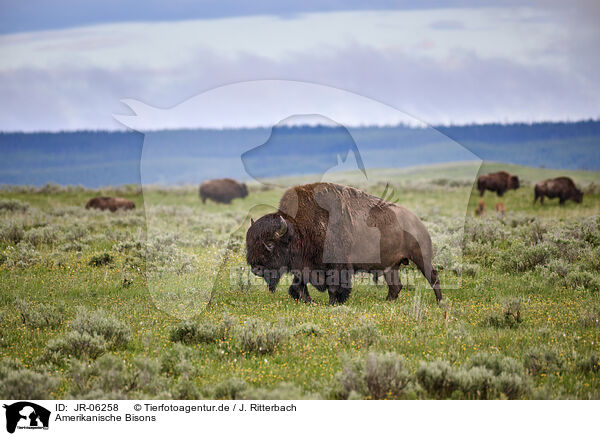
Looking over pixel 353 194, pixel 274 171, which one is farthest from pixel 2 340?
pixel 353 194

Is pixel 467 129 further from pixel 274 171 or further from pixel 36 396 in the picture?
pixel 36 396

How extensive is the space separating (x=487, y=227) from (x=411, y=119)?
6898 mm

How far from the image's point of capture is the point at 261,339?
24.6ft

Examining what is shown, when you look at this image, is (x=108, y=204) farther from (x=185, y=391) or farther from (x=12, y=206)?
(x=185, y=391)

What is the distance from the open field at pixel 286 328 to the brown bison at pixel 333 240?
0.58 m

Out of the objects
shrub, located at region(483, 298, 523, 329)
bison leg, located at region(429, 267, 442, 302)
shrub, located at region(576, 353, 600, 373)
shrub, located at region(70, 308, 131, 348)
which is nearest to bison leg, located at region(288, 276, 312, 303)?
bison leg, located at region(429, 267, 442, 302)

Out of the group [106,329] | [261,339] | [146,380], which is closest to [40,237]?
[106,329]

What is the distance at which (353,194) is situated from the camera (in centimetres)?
1003

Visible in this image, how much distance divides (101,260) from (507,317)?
910 centimetres

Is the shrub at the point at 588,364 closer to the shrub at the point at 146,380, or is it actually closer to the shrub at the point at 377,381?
the shrub at the point at 377,381

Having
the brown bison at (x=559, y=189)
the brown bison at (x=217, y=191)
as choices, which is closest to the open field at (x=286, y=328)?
the brown bison at (x=559, y=189)

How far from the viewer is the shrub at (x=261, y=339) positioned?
24.4 feet
